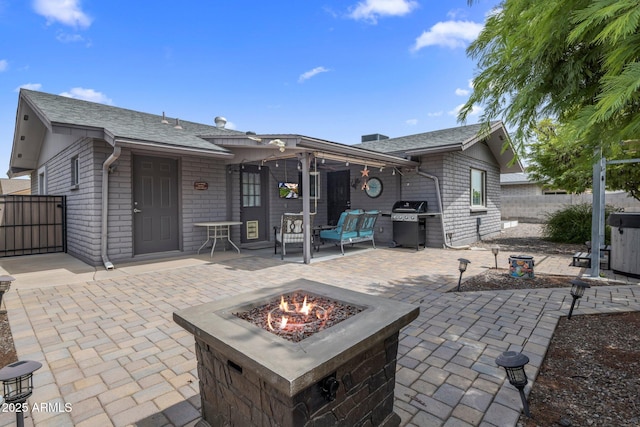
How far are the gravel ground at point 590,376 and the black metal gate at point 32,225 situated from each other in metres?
9.80

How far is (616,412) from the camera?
1.77 metres

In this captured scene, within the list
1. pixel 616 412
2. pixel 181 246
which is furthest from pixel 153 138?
pixel 616 412

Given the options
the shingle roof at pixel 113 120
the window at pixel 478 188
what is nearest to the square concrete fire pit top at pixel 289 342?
the shingle roof at pixel 113 120

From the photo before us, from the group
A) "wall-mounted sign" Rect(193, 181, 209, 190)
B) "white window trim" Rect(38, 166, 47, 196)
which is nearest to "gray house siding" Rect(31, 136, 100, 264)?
"white window trim" Rect(38, 166, 47, 196)

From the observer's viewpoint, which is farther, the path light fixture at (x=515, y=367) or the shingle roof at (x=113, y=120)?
the shingle roof at (x=113, y=120)

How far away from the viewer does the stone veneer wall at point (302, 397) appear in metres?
1.21

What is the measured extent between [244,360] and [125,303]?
→ 10.7 feet

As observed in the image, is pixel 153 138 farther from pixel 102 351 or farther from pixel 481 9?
pixel 481 9

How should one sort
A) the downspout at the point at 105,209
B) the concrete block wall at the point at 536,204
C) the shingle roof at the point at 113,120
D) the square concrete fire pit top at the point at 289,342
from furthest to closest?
the concrete block wall at the point at 536,204 < the downspout at the point at 105,209 < the shingle roof at the point at 113,120 < the square concrete fire pit top at the point at 289,342

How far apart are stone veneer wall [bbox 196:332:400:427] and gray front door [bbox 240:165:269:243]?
674cm

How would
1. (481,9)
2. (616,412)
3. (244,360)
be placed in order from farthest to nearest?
(481,9) → (616,412) → (244,360)

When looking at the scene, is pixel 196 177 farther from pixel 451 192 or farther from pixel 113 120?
pixel 451 192

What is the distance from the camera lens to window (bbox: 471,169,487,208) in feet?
32.7

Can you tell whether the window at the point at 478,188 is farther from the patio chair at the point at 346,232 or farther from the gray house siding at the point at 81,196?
the gray house siding at the point at 81,196
